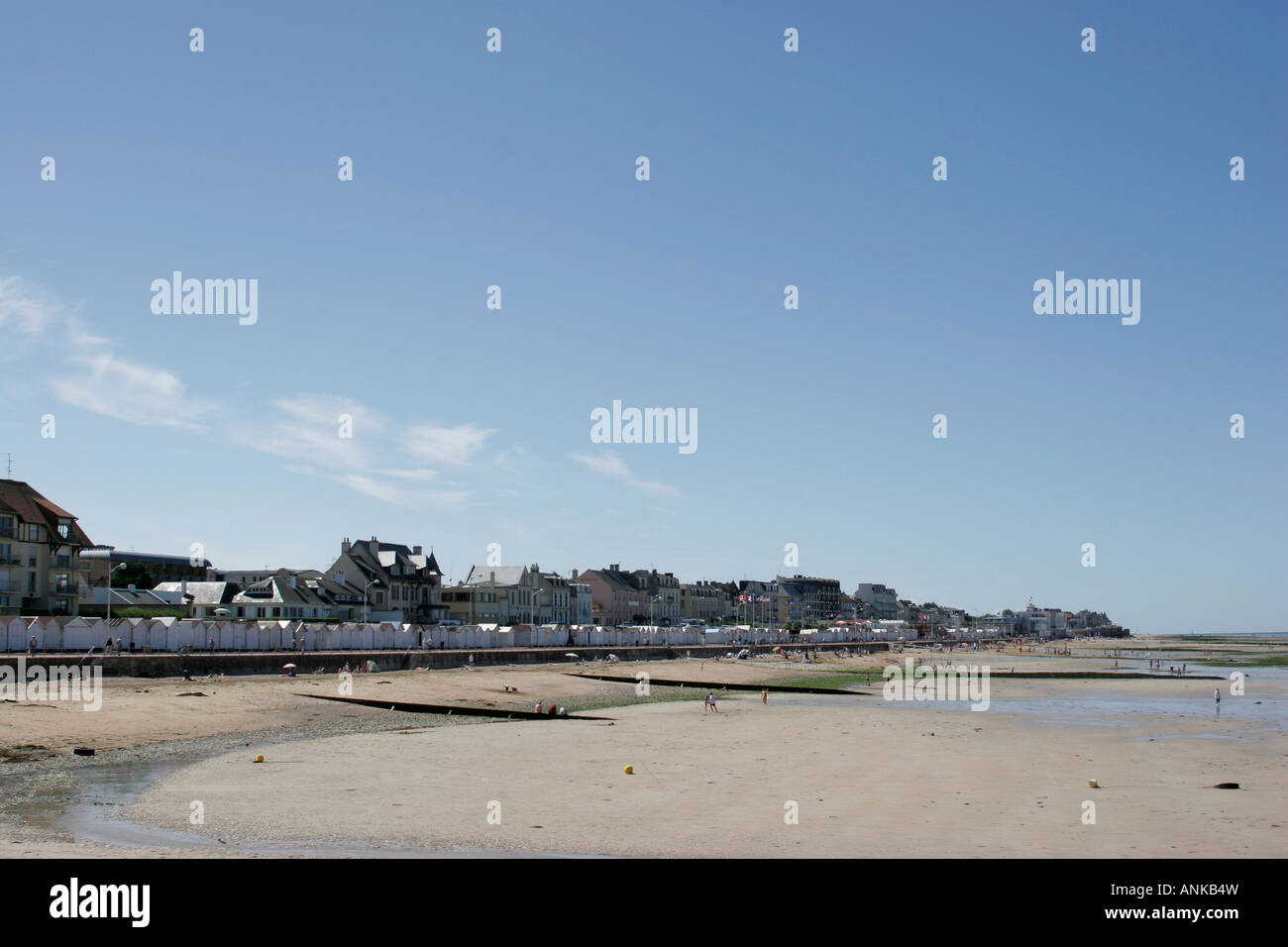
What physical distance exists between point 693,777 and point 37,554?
232 ft

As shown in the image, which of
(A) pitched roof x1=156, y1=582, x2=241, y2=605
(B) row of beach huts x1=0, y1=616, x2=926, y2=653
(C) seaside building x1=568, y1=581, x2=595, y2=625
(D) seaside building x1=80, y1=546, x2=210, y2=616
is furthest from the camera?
(C) seaside building x1=568, y1=581, x2=595, y2=625

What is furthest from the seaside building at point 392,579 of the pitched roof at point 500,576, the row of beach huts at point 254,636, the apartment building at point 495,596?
the row of beach huts at point 254,636

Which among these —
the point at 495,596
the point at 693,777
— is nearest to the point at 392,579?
the point at 495,596

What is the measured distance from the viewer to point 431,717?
40281 mm

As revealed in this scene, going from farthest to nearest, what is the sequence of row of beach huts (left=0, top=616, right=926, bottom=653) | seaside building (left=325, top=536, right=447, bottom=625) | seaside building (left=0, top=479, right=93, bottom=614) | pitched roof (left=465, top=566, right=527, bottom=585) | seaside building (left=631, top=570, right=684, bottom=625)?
1. seaside building (left=631, top=570, right=684, bottom=625)
2. pitched roof (left=465, top=566, right=527, bottom=585)
3. seaside building (left=325, top=536, right=447, bottom=625)
4. seaside building (left=0, top=479, right=93, bottom=614)
5. row of beach huts (left=0, top=616, right=926, bottom=653)

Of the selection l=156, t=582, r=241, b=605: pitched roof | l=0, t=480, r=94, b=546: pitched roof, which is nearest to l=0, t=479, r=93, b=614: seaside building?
l=0, t=480, r=94, b=546: pitched roof

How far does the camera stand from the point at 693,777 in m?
25.1

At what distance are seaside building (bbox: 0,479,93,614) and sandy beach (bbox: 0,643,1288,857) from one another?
3770 centimetres

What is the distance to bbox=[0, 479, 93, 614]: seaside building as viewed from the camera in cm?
7412

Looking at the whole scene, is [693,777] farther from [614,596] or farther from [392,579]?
[614,596]

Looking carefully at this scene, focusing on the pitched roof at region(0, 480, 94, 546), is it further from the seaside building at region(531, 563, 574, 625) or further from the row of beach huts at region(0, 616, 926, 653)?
the seaside building at region(531, 563, 574, 625)

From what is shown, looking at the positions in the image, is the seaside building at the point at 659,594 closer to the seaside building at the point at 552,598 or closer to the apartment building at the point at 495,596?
the seaside building at the point at 552,598
